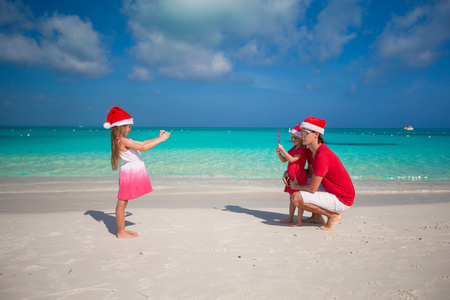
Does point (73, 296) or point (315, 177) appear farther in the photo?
point (315, 177)

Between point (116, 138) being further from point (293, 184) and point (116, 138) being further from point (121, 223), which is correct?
point (293, 184)

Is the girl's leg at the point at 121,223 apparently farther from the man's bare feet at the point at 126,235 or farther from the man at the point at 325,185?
the man at the point at 325,185

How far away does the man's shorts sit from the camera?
4312mm

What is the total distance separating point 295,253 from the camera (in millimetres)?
3473

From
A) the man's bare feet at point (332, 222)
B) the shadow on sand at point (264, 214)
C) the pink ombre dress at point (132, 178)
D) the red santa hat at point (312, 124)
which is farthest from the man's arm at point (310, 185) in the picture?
the pink ombre dress at point (132, 178)

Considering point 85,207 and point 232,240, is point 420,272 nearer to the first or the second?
point 232,240

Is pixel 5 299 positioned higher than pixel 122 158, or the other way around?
pixel 122 158

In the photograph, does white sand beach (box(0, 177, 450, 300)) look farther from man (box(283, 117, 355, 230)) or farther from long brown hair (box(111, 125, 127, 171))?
long brown hair (box(111, 125, 127, 171))

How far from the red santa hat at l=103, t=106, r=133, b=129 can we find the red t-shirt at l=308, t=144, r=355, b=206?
283 centimetres

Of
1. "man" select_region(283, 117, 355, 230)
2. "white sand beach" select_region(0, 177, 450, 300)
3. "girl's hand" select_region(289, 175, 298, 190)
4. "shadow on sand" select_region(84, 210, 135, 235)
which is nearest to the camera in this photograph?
"white sand beach" select_region(0, 177, 450, 300)

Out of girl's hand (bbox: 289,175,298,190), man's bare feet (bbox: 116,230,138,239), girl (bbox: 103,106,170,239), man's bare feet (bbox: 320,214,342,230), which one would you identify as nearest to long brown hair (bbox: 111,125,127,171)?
girl (bbox: 103,106,170,239)

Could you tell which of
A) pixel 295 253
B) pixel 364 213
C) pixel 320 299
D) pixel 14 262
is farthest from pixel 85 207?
pixel 364 213

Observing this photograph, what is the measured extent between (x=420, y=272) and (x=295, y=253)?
128 centimetres

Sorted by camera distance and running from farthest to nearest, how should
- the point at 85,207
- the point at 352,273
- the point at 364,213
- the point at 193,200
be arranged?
the point at 193,200 < the point at 85,207 < the point at 364,213 < the point at 352,273
